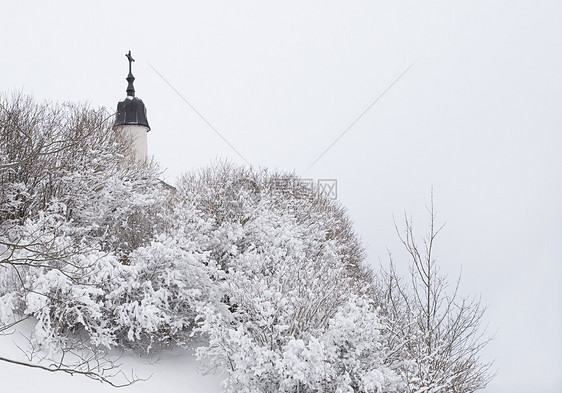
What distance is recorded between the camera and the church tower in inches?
1063

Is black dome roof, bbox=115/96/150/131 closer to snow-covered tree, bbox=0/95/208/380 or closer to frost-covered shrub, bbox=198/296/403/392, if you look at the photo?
snow-covered tree, bbox=0/95/208/380

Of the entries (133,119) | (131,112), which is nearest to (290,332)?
(133,119)

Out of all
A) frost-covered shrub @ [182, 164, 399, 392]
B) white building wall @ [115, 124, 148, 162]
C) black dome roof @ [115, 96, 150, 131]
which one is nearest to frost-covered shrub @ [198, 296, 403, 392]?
frost-covered shrub @ [182, 164, 399, 392]

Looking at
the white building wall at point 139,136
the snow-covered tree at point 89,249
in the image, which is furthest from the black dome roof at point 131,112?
the snow-covered tree at point 89,249

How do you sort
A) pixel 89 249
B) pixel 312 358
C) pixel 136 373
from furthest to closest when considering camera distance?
pixel 136 373 → pixel 89 249 → pixel 312 358

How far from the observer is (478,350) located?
10.2m

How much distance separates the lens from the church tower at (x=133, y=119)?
88.6ft

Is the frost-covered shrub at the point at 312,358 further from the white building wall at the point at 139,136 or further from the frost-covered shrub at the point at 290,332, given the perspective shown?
the white building wall at the point at 139,136

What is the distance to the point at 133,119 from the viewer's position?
27234 millimetres

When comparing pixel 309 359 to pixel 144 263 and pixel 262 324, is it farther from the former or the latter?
pixel 144 263

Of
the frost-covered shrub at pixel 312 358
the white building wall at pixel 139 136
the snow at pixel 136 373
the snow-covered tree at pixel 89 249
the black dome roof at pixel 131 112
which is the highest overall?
the black dome roof at pixel 131 112

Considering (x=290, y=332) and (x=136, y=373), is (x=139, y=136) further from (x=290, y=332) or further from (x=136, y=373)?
(x=290, y=332)

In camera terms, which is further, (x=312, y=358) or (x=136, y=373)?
(x=136, y=373)

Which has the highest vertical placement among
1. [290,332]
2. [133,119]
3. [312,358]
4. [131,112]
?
[131,112]
